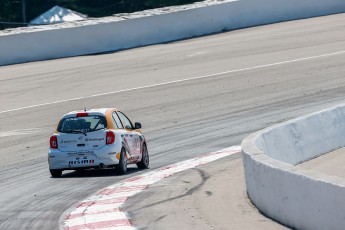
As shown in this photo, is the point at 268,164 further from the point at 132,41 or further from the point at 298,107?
the point at 132,41

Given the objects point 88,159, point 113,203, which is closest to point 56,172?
point 88,159

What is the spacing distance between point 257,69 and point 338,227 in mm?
23236

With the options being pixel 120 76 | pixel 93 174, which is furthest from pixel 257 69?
pixel 93 174

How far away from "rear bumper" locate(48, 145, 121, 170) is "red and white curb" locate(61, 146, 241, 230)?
2.39ft

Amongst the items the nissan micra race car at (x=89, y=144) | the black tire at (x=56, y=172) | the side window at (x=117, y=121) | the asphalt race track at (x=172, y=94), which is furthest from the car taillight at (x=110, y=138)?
the black tire at (x=56, y=172)

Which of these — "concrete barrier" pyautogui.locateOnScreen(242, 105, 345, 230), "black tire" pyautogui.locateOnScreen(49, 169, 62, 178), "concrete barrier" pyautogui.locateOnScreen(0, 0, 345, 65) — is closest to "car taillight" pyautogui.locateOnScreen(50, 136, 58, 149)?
"black tire" pyautogui.locateOnScreen(49, 169, 62, 178)

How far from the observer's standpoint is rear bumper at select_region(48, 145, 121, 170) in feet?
59.3

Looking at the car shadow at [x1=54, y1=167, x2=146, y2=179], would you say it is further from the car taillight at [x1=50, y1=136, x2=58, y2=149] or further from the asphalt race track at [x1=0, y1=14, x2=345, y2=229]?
the car taillight at [x1=50, y1=136, x2=58, y2=149]

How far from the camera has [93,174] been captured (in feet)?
61.4

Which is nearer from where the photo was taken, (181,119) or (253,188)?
(253,188)

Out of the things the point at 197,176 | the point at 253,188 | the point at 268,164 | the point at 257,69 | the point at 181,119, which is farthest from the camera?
the point at 257,69

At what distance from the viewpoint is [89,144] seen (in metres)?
18.2

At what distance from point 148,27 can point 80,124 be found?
2065cm

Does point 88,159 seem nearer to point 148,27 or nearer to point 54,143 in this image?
point 54,143
